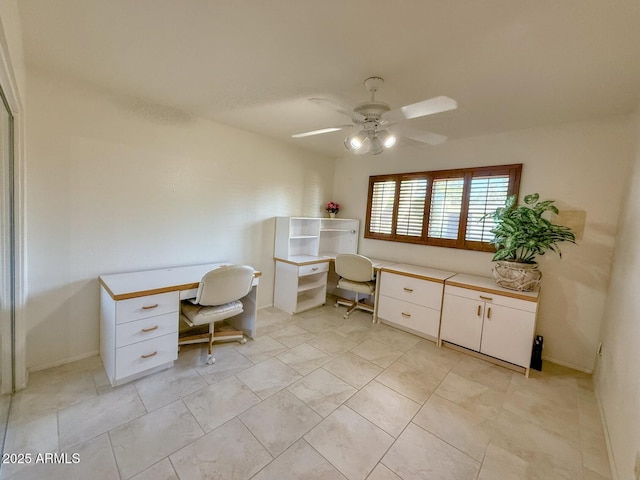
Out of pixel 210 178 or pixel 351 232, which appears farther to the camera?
pixel 351 232

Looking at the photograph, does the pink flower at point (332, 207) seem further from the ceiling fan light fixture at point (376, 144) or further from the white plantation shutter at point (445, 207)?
the ceiling fan light fixture at point (376, 144)

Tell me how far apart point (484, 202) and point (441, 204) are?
0.48 metres

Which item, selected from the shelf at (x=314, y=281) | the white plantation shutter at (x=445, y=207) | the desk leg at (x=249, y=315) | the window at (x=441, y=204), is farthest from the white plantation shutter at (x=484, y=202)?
the desk leg at (x=249, y=315)

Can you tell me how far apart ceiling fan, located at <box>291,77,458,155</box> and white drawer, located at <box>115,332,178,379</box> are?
2162 mm

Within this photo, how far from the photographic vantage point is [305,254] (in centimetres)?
405

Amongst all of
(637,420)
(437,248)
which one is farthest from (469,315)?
(637,420)

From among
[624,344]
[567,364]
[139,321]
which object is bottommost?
[567,364]

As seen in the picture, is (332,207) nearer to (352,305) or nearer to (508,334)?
(352,305)

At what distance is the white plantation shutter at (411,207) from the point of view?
11.6ft

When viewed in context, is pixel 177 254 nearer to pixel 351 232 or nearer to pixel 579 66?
pixel 351 232

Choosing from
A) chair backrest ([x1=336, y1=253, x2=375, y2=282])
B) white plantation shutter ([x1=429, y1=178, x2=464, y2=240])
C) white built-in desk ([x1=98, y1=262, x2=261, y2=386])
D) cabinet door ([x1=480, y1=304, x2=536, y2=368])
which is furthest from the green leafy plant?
white built-in desk ([x1=98, y1=262, x2=261, y2=386])

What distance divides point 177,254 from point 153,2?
2162 millimetres

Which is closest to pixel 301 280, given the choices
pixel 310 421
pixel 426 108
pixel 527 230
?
pixel 310 421

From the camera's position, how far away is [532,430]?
1.75 meters
